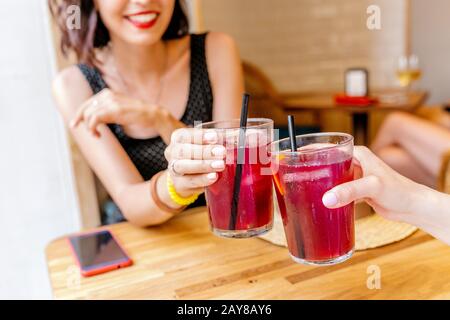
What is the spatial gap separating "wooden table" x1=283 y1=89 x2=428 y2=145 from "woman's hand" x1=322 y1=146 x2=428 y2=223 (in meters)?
2.07

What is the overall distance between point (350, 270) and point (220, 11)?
294 centimetres

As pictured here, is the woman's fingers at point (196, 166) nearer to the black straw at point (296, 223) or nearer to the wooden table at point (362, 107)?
the black straw at point (296, 223)

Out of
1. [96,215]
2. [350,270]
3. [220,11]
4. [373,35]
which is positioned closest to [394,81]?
[373,35]

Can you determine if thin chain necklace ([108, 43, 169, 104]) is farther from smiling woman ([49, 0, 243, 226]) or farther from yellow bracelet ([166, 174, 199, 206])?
yellow bracelet ([166, 174, 199, 206])

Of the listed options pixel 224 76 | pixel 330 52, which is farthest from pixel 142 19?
pixel 330 52

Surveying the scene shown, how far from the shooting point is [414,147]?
220cm

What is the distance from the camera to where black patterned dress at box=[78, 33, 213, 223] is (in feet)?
5.23

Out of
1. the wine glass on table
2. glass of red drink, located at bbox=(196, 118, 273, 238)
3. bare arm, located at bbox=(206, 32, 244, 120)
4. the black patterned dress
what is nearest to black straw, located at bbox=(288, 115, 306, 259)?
glass of red drink, located at bbox=(196, 118, 273, 238)

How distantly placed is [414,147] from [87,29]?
151cm

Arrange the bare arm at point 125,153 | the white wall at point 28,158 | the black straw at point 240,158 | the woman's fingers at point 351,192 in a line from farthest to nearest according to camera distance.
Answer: the white wall at point 28,158, the bare arm at point 125,153, the black straw at point 240,158, the woman's fingers at point 351,192

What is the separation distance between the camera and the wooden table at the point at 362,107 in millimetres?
2750

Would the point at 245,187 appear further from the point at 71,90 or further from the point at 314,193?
the point at 71,90

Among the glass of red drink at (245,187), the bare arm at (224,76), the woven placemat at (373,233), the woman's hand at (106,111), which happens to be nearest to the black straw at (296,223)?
the glass of red drink at (245,187)

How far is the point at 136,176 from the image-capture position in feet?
4.58
